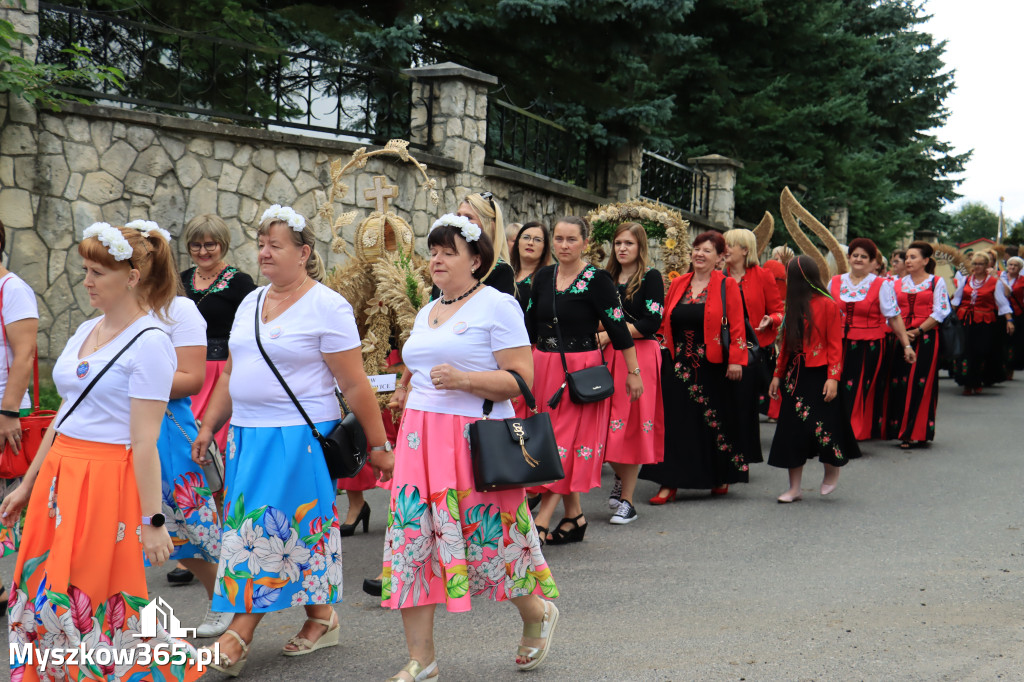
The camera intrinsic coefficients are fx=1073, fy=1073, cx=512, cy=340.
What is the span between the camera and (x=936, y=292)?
11438mm

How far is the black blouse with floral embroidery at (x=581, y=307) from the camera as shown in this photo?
6.56 m

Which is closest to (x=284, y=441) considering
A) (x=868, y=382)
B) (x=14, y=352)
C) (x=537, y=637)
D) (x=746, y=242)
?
(x=537, y=637)

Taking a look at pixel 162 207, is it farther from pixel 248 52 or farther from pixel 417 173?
pixel 417 173

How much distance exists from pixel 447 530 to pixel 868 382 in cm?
790

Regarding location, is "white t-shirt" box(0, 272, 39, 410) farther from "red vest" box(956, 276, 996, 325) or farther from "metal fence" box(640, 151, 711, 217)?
"red vest" box(956, 276, 996, 325)

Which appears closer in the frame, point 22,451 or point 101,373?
point 101,373

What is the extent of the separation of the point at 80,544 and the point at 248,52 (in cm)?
845

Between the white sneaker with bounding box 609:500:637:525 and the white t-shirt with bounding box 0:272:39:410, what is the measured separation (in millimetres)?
3965

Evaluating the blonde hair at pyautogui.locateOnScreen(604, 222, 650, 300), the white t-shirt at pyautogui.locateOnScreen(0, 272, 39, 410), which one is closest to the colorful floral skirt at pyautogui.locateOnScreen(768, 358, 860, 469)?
the blonde hair at pyautogui.locateOnScreen(604, 222, 650, 300)

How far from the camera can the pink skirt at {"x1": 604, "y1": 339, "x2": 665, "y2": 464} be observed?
7.32 metres

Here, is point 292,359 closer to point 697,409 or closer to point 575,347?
point 575,347

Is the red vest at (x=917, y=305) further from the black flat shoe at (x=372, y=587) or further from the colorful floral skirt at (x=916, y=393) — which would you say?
the black flat shoe at (x=372, y=587)

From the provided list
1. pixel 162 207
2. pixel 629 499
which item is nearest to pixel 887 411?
pixel 629 499

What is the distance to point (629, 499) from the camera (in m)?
7.50
